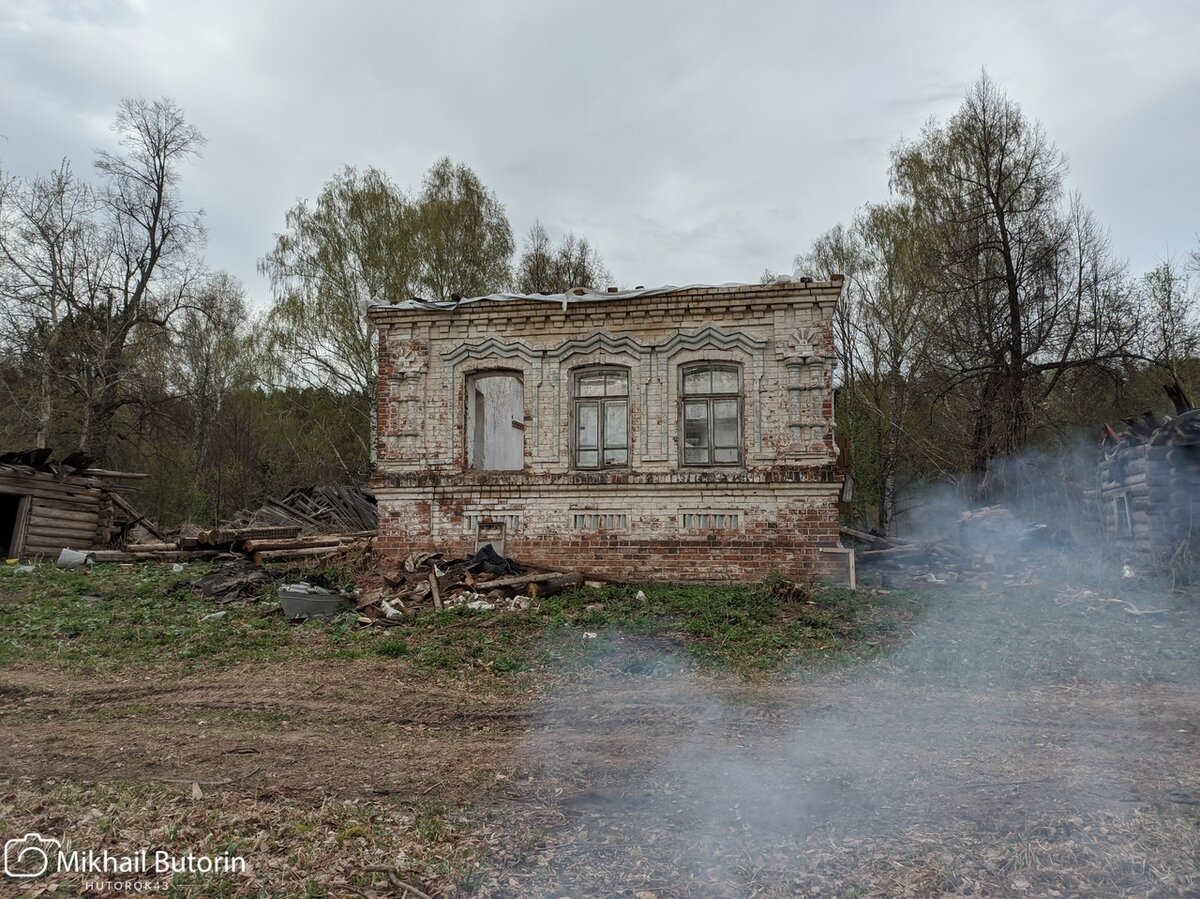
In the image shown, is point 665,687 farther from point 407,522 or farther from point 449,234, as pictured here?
point 449,234

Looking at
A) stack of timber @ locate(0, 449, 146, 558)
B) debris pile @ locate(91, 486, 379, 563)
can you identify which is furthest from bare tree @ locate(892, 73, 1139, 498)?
stack of timber @ locate(0, 449, 146, 558)

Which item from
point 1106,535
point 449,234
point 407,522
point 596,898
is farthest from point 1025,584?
point 449,234

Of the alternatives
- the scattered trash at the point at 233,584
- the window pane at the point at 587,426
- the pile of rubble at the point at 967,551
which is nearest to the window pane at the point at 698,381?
the window pane at the point at 587,426

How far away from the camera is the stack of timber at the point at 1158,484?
35.4ft

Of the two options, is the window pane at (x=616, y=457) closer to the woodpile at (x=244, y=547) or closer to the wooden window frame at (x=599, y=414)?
the wooden window frame at (x=599, y=414)

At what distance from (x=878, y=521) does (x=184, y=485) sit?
77.5 ft

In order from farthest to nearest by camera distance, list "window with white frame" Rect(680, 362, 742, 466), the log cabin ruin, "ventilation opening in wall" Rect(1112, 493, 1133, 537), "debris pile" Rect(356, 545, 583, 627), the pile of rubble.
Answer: the pile of rubble < "ventilation opening in wall" Rect(1112, 493, 1133, 537) < "window with white frame" Rect(680, 362, 742, 466) < the log cabin ruin < "debris pile" Rect(356, 545, 583, 627)

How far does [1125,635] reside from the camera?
28.5ft

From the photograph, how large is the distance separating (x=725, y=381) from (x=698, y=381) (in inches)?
16.8

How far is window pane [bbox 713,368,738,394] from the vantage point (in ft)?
39.1

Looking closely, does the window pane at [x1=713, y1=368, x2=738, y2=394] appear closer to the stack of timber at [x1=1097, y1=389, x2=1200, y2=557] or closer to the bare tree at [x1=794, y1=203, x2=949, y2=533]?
the stack of timber at [x1=1097, y1=389, x2=1200, y2=557]

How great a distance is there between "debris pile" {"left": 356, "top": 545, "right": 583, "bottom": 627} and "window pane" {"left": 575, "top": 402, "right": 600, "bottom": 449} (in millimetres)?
2123

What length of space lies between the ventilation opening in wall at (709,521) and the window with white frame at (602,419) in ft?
4.41

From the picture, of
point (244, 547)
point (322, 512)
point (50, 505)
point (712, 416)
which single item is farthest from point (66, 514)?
point (712, 416)
